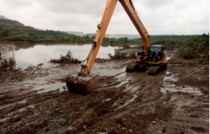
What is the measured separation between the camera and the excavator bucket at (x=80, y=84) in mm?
7625

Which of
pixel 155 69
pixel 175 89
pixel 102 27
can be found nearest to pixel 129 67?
pixel 155 69

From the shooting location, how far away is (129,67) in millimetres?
13391

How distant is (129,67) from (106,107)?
685 cm

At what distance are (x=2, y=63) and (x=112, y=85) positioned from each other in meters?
7.85

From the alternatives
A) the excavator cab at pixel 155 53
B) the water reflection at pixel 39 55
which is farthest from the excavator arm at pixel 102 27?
the water reflection at pixel 39 55

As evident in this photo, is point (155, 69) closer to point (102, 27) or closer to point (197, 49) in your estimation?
point (102, 27)

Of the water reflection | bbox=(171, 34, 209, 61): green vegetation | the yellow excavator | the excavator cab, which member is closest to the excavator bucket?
the yellow excavator

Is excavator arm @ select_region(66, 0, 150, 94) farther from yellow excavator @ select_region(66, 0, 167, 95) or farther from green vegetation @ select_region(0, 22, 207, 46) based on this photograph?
green vegetation @ select_region(0, 22, 207, 46)

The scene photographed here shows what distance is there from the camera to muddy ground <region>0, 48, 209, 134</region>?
5355 mm

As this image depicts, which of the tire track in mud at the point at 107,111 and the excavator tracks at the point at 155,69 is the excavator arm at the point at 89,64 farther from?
the excavator tracks at the point at 155,69

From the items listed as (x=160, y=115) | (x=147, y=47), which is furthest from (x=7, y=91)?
(x=147, y=47)

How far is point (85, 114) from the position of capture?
6.17m

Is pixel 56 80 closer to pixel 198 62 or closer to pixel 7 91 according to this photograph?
pixel 7 91

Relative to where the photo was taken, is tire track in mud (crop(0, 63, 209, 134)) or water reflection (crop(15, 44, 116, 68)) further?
water reflection (crop(15, 44, 116, 68))
